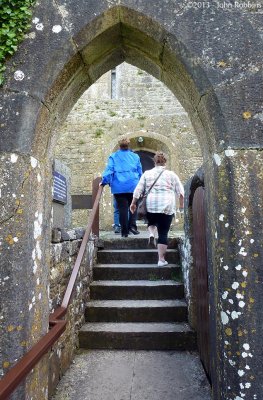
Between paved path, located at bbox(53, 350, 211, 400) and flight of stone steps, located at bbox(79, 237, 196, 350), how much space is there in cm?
12

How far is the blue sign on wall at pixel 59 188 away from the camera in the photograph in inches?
140

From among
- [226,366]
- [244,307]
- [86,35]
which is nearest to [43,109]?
[86,35]

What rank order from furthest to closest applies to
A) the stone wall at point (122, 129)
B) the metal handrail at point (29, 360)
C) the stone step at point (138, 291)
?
the stone wall at point (122, 129)
the stone step at point (138, 291)
the metal handrail at point (29, 360)

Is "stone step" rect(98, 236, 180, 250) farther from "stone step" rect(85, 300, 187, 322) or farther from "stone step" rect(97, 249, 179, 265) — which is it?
"stone step" rect(85, 300, 187, 322)

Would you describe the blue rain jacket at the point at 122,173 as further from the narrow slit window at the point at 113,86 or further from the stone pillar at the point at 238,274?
the narrow slit window at the point at 113,86

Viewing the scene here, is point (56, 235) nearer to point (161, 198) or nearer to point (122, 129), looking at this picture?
point (161, 198)

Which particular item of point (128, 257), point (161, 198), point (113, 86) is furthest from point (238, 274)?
point (113, 86)

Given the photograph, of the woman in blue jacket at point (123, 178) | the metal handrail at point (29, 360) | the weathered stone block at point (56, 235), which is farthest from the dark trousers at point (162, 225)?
the metal handrail at point (29, 360)

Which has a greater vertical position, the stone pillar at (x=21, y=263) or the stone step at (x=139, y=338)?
the stone pillar at (x=21, y=263)

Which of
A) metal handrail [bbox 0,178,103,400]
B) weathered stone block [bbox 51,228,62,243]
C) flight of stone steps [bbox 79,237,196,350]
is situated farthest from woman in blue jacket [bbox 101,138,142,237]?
metal handrail [bbox 0,178,103,400]

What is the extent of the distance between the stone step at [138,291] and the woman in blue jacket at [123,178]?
1.37 meters

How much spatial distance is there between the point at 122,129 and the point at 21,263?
767 centimetres

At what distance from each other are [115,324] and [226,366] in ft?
7.99

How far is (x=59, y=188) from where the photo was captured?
3.79 meters
